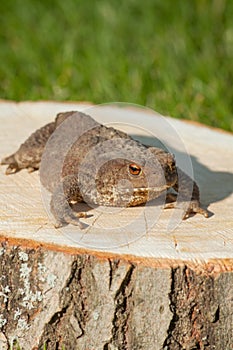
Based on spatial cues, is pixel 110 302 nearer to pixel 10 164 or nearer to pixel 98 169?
pixel 98 169

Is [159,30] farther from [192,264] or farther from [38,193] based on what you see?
[192,264]

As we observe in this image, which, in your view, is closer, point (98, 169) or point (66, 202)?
point (66, 202)

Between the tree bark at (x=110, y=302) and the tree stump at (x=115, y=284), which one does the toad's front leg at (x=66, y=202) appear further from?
the tree bark at (x=110, y=302)

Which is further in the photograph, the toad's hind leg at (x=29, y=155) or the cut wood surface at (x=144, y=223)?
the toad's hind leg at (x=29, y=155)

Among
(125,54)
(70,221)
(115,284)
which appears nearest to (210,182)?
(70,221)

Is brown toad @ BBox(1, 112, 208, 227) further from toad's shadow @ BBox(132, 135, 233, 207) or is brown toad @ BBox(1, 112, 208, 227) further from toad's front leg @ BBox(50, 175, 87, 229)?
toad's shadow @ BBox(132, 135, 233, 207)

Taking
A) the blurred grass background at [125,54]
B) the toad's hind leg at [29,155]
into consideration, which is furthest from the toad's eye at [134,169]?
the blurred grass background at [125,54]
